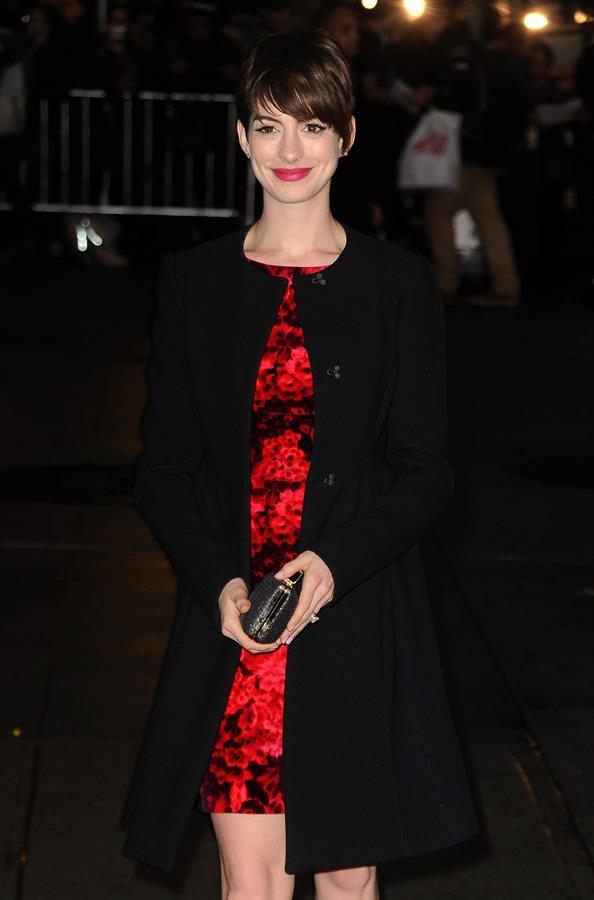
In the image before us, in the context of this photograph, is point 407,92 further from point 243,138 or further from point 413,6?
point 243,138

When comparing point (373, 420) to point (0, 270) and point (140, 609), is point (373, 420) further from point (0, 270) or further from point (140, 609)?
point (0, 270)

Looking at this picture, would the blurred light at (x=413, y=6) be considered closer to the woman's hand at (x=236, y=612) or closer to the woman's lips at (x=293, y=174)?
the woman's lips at (x=293, y=174)

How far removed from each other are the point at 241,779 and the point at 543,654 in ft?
9.60

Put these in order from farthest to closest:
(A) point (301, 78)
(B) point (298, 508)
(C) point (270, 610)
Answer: (B) point (298, 508) < (A) point (301, 78) < (C) point (270, 610)

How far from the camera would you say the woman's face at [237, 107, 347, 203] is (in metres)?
2.96

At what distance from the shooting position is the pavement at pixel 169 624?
4.24 m

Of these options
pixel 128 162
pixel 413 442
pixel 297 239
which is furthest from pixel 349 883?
pixel 128 162

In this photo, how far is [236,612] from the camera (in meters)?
2.82

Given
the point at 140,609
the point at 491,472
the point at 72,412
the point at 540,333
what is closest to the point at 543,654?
the point at 140,609

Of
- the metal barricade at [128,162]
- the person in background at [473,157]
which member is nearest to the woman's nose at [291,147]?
the person in background at [473,157]

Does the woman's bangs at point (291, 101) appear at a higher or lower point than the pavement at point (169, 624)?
higher

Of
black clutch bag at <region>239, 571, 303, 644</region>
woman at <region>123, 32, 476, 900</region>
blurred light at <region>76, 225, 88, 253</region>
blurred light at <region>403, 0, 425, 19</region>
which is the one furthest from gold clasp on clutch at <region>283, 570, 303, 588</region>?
blurred light at <region>76, 225, 88, 253</region>

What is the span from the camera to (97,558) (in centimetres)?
689

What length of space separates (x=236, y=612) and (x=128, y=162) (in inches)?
550
